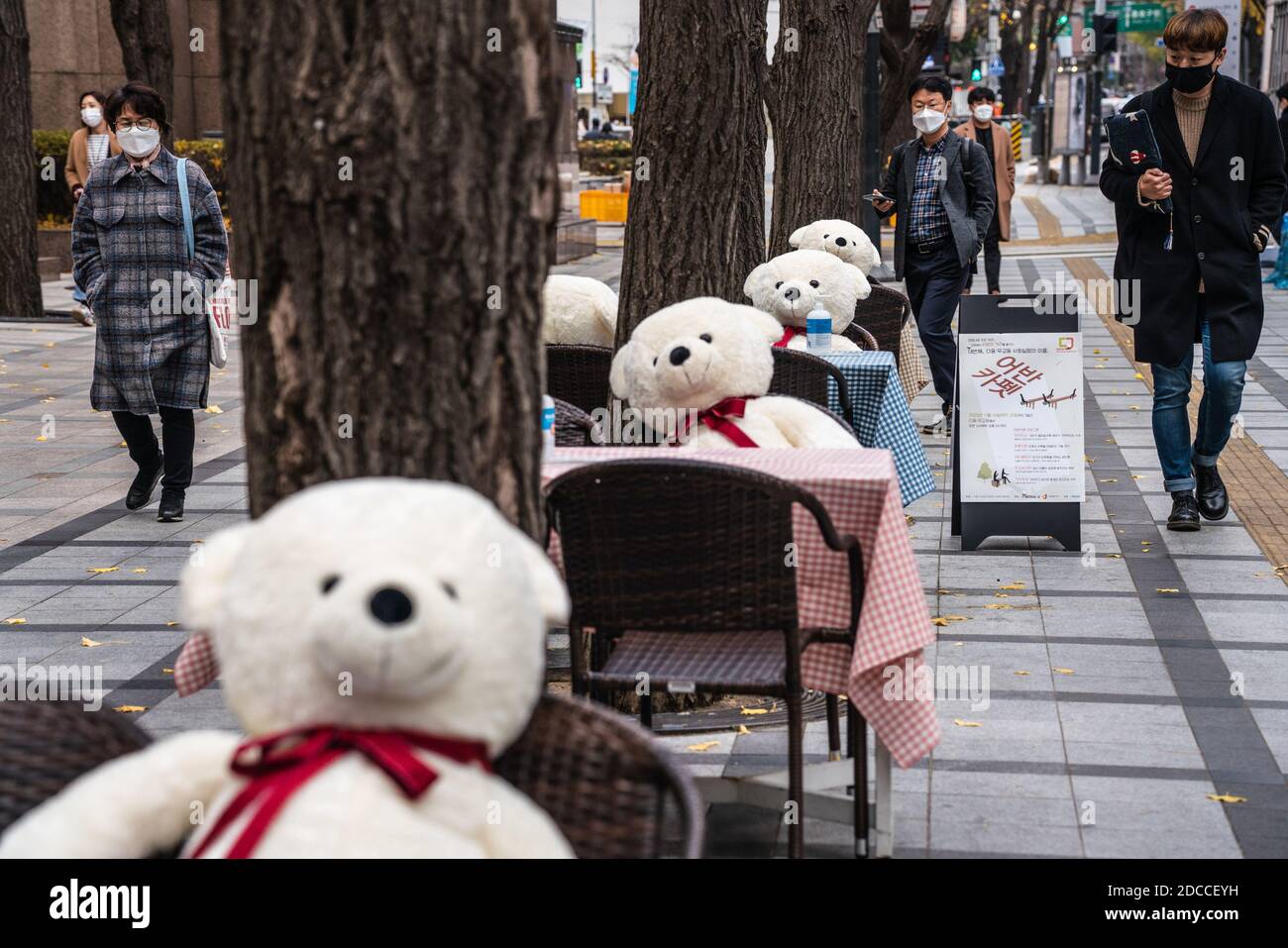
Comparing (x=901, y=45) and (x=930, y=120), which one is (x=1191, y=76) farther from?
(x=901, y=45)

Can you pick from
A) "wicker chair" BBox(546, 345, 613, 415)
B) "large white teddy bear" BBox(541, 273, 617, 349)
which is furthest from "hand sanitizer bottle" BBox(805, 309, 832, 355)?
"wicker chair" BBox(546, 345, 613, 415)

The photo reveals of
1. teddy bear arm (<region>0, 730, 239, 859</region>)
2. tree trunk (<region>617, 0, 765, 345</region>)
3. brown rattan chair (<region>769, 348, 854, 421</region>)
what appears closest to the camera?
teddy bear arm (<region>0, 730, 239, 859</region>)

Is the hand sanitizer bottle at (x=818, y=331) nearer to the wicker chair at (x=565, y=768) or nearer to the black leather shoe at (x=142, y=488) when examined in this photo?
the black leather shoe at (x=142, y=488)

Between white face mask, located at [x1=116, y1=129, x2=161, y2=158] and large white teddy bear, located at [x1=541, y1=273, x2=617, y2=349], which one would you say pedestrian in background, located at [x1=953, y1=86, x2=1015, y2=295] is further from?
white face mask, located at [x1=116, y1=129, x2=161, y2=158]

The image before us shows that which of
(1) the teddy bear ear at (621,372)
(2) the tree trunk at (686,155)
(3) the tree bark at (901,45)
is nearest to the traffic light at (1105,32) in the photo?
(3) the tree bark at (901,45)

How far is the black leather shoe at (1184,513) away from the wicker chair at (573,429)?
10.4ft

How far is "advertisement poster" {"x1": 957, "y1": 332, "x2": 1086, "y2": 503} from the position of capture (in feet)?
22.7

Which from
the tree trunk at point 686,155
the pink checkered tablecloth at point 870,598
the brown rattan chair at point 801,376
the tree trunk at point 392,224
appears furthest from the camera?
the tree trunk at point 686,155

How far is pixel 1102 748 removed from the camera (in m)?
4.70

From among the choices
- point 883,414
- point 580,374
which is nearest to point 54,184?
point 580,374

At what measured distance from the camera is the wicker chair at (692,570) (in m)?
3.66

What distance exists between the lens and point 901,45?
21203mm

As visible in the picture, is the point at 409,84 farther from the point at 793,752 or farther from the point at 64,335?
the point at 64,335

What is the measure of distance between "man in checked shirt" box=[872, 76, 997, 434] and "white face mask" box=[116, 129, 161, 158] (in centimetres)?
417
